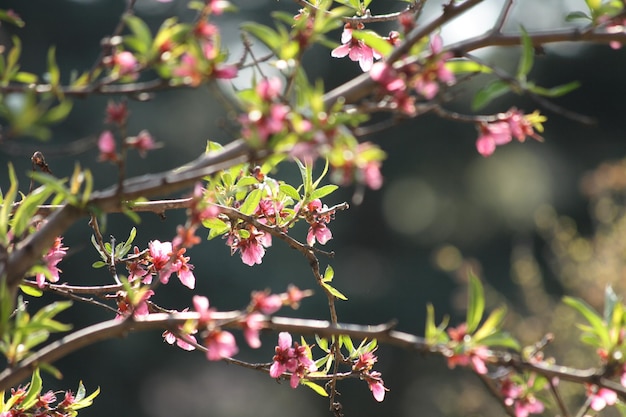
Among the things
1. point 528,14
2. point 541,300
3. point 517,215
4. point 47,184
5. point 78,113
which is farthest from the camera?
point 528,14

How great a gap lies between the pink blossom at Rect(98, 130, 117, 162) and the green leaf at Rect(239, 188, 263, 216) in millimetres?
545

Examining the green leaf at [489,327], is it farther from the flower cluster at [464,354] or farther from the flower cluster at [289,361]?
the flower cluster at [289,361]

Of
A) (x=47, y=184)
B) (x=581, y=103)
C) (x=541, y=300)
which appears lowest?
(x=581, y=103)

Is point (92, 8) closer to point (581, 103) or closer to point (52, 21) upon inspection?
point (52, 21)

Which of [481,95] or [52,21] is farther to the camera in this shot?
[52,21]

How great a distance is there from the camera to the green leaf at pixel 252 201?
148 cm

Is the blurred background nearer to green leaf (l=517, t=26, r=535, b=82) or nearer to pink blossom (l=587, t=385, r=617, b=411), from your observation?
pink blossom (l=587, t=385, r=617, b=411)

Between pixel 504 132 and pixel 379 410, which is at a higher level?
pixel 504 132

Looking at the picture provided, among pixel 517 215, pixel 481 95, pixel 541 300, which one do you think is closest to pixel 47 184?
pixel 481 95

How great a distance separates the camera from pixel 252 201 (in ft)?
4.88

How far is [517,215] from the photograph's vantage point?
11031mm

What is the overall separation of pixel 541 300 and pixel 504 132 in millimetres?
5056

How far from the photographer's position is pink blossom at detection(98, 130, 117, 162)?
94 centimetres

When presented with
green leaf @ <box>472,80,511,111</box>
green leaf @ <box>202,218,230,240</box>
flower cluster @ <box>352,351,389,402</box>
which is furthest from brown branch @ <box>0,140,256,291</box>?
flower cluster @ <box>352,351,389,402</box>
